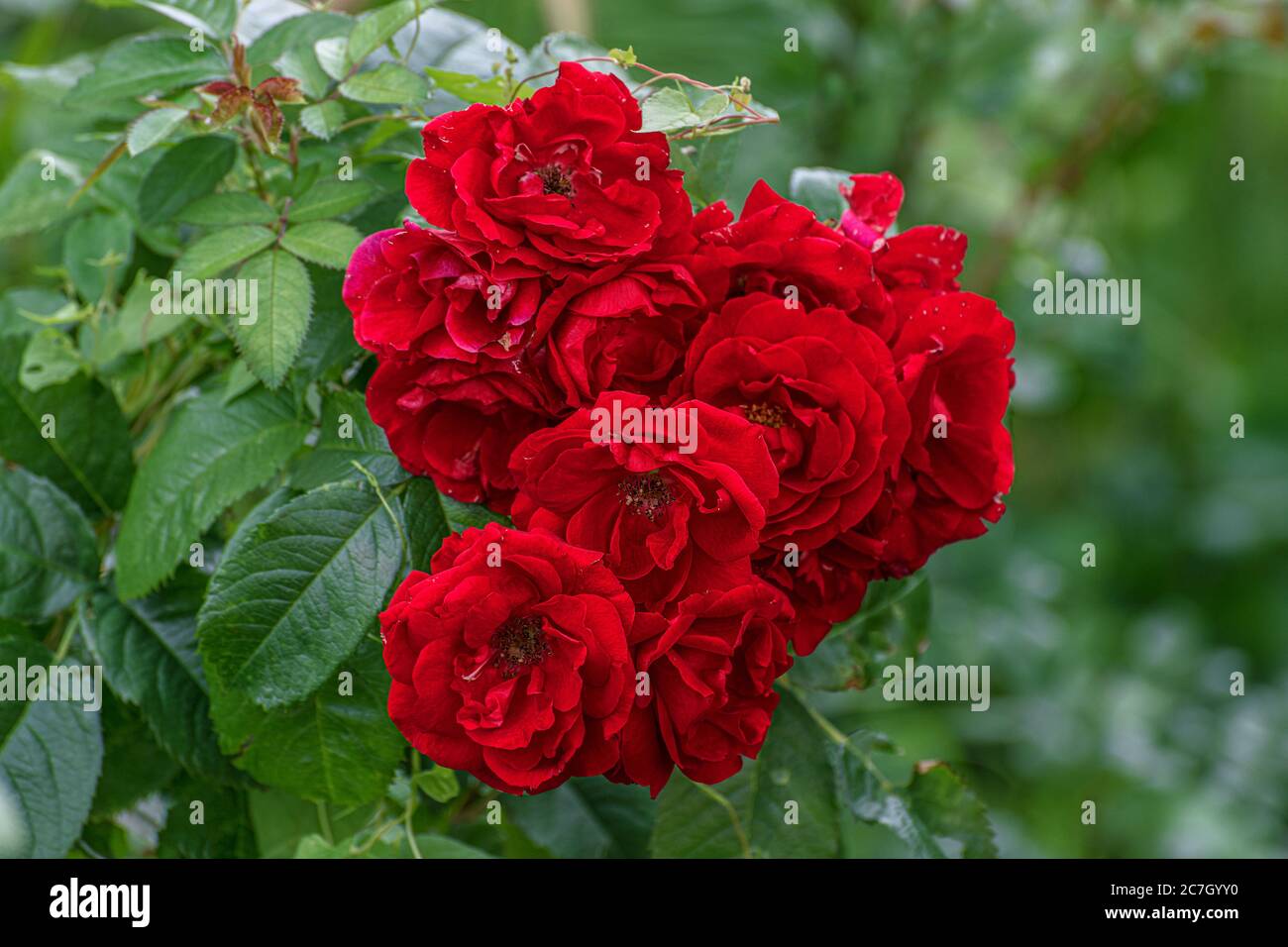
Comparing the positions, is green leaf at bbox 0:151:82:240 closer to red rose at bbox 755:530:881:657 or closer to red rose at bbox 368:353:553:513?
red rose at bbox 368:353:553:513

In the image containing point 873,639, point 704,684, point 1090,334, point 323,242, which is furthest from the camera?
point 1090,334

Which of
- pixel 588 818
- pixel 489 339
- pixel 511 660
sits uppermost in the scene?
pixel 489 339

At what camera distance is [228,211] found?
0.49 m

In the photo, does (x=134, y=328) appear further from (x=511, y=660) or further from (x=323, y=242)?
(x=511, y=660)

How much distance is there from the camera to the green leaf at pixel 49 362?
55 cm

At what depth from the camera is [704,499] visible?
14.6 inches

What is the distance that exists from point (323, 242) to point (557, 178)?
0.11 metres

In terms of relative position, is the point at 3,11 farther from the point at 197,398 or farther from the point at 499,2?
the point at 197,398

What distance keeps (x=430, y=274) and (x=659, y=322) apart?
0.08 metres

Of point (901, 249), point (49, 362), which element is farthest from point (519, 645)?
point (49, 362)

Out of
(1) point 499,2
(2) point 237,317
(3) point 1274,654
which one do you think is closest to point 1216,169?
(3) point 1274,654

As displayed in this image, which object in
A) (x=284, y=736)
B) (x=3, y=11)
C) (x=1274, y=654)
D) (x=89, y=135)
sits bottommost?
(x=1274, y=654)

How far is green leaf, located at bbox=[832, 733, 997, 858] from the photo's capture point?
519mm

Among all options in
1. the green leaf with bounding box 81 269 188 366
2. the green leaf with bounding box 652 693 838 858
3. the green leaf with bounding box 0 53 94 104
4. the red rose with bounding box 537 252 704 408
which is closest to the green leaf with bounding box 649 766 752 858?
the green leaf with bounding box 652 693 838 858
